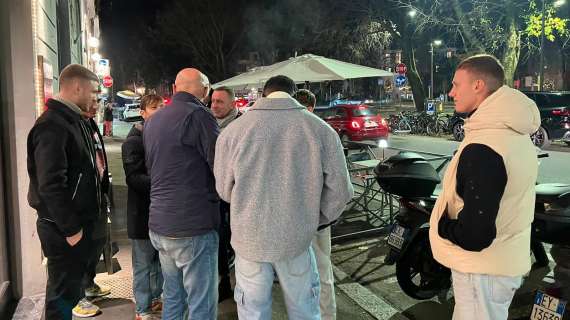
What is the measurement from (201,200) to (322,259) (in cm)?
108

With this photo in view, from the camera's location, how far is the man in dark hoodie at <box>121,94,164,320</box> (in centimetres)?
373

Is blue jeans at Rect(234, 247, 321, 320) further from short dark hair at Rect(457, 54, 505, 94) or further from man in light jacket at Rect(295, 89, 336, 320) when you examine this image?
short dark hair at Rect(457, 54, 505, 94)

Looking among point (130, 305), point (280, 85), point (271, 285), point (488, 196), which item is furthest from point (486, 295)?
point (130, 305)

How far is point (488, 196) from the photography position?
219 centimetres

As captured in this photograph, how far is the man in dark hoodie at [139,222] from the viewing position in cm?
373

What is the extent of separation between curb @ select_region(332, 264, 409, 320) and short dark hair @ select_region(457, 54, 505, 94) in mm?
2371

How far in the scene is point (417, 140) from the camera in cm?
2009

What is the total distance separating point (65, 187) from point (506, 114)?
8.18 ft

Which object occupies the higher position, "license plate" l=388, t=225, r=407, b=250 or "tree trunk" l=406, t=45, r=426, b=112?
"tree trunk" l=406, t=45, r=426, b=112

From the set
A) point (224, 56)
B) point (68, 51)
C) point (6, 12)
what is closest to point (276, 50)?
point (224, 56)

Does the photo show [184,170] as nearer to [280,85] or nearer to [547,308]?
[280,85]

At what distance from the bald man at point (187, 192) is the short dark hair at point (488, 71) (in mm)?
1565

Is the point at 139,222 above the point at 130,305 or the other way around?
above

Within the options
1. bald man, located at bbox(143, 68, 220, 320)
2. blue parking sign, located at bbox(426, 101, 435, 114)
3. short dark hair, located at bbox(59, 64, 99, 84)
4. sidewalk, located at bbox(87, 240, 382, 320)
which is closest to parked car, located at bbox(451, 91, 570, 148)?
blue parking sign, located at bbox(426, 101, 435, 114)
